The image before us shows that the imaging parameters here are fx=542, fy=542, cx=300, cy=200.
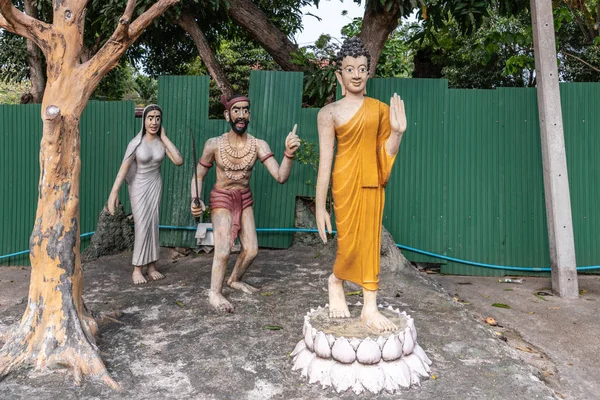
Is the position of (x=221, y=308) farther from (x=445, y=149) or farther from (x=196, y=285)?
(x=445, y=149)

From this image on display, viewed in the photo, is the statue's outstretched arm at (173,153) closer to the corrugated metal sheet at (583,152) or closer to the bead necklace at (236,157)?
the bead necklace at (236,157)

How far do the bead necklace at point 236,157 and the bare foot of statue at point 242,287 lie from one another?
1084mm

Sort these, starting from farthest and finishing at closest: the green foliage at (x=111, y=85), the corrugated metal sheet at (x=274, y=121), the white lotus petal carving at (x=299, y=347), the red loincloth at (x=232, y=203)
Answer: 1. the green foliage at (x=111, y=85)
2. the corrugated metal sheet at (x=274, y=121)
3. the red loincloth at (x=232, y=203)
4. the white lotus petal carving at (x=299, y=347)

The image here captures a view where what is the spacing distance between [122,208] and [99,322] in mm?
2768

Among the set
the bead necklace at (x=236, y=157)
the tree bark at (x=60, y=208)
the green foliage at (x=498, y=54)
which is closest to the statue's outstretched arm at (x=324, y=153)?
the bead necklace at (x=236, y=157)

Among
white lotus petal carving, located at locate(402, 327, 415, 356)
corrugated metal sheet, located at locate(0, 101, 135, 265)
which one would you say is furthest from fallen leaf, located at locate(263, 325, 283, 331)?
corrugated metal sheet, located at locate(0, 101, 135, 265)

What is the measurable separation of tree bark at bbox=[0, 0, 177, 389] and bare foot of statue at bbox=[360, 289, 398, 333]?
5.94 feet

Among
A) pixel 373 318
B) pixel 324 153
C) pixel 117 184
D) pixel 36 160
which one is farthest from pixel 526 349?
pixel 36 160

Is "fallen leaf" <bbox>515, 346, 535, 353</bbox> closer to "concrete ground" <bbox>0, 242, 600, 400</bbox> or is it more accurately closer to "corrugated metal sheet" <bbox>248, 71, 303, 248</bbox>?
"concrete ground" <bbox>0, 242, 600, 400</bbox>

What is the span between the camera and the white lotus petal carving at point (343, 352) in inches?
137

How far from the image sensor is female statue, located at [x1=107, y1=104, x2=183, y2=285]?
5754 millimetres

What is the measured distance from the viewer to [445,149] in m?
6.61

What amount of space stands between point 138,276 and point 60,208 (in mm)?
2109

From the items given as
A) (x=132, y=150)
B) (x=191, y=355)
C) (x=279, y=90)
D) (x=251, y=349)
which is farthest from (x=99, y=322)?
(x=279, y=90)
